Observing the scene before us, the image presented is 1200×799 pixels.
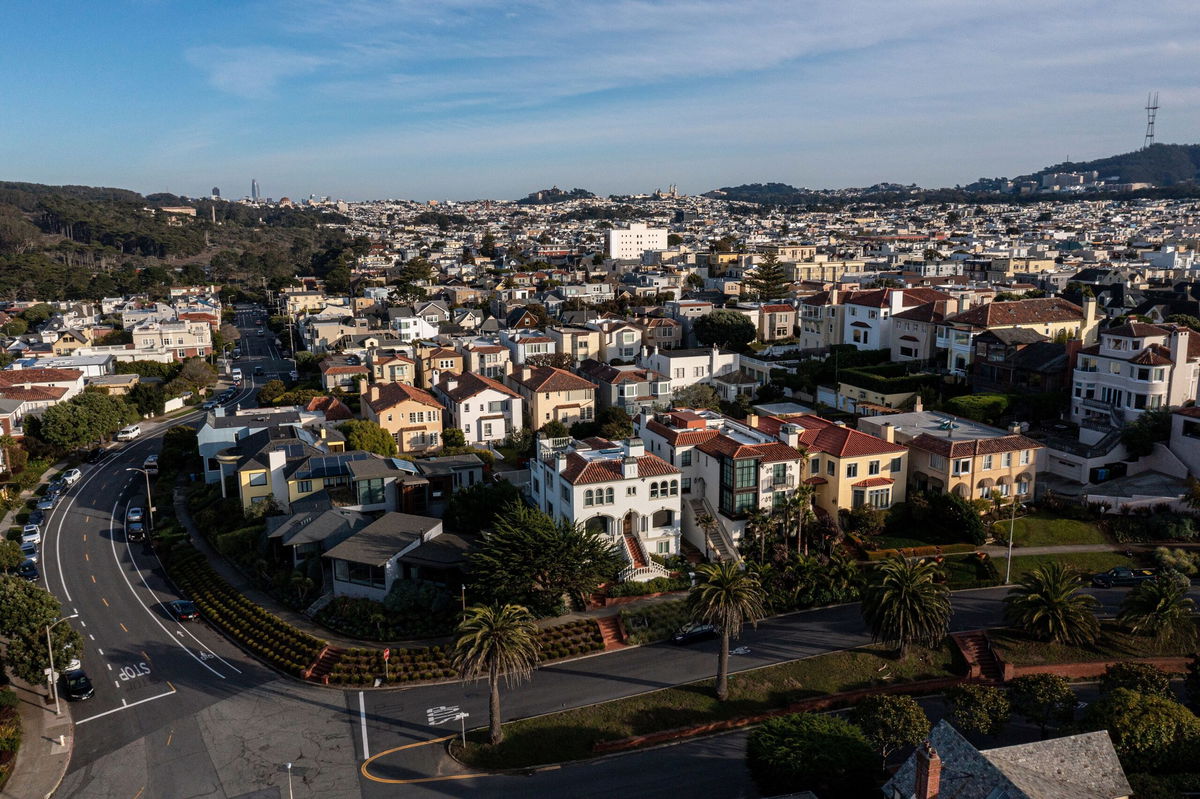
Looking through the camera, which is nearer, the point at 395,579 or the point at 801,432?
the point at 395,579

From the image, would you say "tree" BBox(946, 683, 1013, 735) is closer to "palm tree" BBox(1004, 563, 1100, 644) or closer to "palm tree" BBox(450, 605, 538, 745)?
"palm tree" BBox(1004, 563, 1100, 644)

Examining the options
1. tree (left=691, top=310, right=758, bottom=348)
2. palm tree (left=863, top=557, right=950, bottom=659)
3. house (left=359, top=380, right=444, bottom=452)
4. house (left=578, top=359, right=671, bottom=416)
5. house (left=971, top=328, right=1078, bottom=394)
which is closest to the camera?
palm tree (left=863, top=557, right=950, bottom=659)

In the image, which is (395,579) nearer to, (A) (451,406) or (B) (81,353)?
(A) (451,406)

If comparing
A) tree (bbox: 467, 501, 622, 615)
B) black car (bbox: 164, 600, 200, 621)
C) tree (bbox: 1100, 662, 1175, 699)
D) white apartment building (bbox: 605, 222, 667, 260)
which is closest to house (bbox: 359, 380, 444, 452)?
black car (bbox: 164, 600, 200, 621)

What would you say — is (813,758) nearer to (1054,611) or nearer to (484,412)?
(1054,611)

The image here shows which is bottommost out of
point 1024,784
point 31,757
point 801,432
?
point 31,757

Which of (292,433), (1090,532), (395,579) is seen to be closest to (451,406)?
(292,433)

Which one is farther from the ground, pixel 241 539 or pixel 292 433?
pixel 292 433
